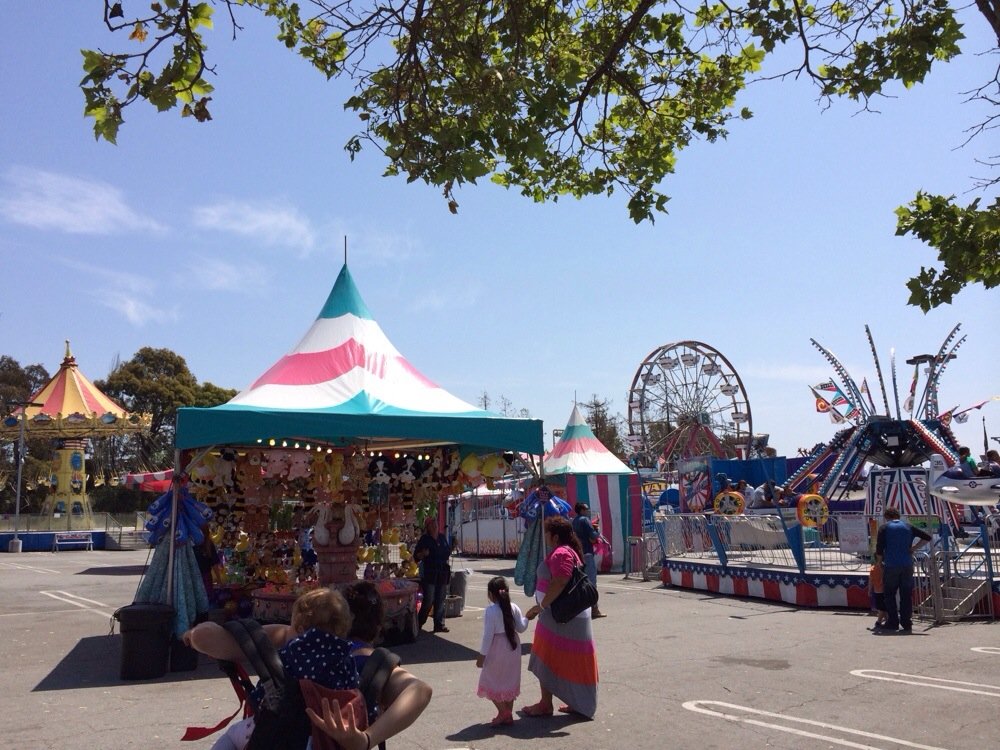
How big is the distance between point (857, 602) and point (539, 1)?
9.81m

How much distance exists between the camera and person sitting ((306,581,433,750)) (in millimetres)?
2877

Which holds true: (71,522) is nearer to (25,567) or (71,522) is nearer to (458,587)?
(25,567)

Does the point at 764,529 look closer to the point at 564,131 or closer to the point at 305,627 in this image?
the point at 564,131

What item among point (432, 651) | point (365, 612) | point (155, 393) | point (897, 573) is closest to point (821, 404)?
point (897, 573)

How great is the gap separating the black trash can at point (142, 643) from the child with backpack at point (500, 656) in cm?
360

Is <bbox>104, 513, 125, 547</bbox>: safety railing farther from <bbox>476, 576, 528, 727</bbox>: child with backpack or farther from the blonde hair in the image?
the blonde hair

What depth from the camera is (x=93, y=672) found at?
A: 861 centimetres

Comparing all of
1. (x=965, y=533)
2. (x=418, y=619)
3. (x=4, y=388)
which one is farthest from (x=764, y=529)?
(x=4, y=388)

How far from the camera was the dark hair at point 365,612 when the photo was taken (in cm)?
344

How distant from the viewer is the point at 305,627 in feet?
10.4

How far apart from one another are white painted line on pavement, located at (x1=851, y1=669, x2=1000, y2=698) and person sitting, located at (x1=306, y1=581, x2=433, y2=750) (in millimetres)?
5888

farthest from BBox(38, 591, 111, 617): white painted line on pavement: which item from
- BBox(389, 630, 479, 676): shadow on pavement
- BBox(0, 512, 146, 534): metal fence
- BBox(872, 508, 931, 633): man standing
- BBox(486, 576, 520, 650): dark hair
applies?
BBox(0, 512, 146, 534): metal fence

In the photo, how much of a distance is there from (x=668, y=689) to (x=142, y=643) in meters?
4.79

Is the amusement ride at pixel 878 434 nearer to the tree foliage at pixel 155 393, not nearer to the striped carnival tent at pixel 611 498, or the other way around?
the striped carnival tent at pixel 611 498
